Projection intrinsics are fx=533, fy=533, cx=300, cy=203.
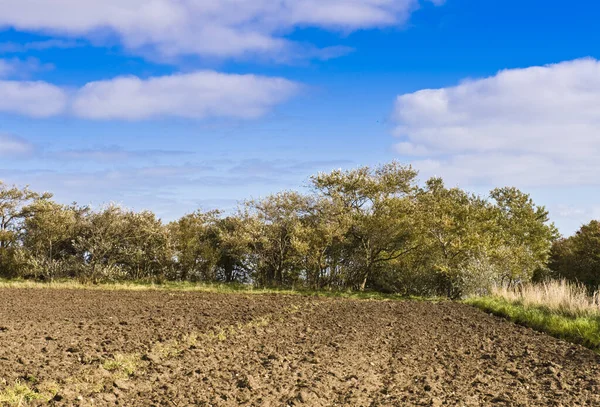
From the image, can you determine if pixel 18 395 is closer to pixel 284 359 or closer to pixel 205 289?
pixel 284 359

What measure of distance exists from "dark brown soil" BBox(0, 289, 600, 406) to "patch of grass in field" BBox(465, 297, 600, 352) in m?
0.78

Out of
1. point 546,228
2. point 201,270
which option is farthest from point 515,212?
point 201,270

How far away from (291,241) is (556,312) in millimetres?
15796

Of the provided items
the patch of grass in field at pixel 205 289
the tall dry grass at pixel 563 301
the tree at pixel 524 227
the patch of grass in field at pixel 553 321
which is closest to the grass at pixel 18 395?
the patch of grass in field at pixel 553 321

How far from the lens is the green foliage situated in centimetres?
4631

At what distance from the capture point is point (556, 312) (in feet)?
61.1

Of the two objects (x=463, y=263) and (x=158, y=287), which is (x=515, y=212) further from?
(x=158, y=287)

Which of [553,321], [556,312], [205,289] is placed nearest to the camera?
[553,321]

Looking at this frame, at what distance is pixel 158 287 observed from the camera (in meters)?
30.8

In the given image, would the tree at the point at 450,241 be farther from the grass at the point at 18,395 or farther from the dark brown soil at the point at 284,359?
the grass at the point at 18,395

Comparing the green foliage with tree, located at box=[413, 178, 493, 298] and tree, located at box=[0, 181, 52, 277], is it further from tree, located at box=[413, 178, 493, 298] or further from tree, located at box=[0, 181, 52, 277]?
tree, located at box=[0, 181, 52, 277]

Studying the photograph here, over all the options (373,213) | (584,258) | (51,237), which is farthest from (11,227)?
(584,258)

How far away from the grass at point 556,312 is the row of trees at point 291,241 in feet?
25.3

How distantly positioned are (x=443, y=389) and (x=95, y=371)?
21.5 feet
